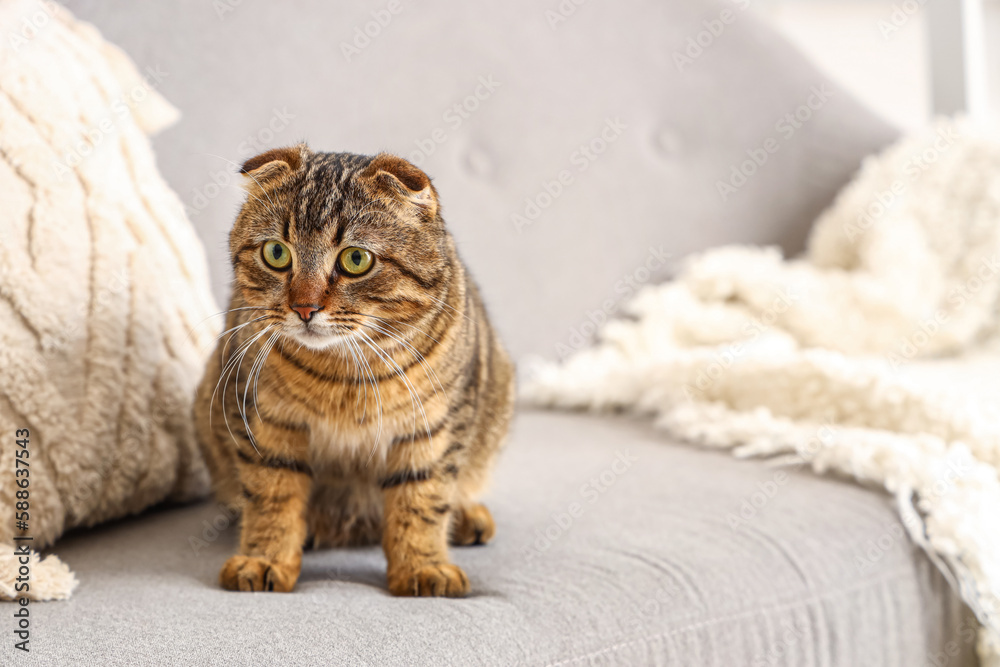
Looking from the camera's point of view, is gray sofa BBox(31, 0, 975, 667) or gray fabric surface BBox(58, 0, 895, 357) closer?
gray sofa BBox(31, 0, 975, 667)

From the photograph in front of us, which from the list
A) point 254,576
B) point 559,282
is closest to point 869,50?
point 559,282

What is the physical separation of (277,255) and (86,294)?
1.10ft

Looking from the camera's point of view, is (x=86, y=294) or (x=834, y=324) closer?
Result: (x=86, y=294)

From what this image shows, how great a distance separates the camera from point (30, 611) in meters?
0.76

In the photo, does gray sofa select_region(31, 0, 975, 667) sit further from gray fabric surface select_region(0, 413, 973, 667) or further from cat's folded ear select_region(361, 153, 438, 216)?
cat's folded ear select_region(361, 153, 438, 216)

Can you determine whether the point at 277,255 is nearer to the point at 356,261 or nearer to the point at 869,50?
the point at 356,261

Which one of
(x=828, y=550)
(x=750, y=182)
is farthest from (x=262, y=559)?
(x=750, y=182)

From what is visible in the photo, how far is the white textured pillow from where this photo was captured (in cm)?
91

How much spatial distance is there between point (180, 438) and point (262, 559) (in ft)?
1.04

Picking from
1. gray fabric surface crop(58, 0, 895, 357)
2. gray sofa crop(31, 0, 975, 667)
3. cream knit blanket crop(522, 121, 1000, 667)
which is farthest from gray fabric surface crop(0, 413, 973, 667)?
gray fabric surface crop(58, 0, 895, 357)

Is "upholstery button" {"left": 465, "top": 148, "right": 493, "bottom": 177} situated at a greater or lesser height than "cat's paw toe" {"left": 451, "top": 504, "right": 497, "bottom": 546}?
greater

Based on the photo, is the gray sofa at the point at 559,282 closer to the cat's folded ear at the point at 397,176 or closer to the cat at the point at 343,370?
the cat at the point at 343,370

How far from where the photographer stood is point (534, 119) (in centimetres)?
182

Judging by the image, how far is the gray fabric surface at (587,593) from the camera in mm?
713
